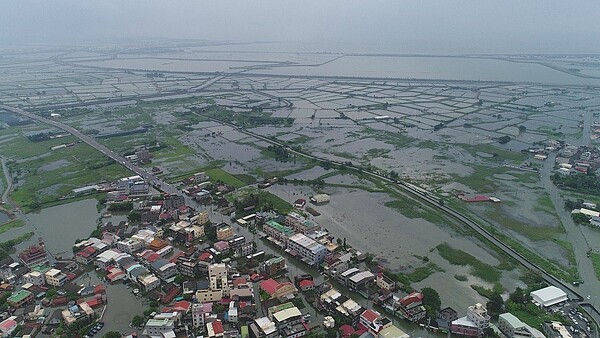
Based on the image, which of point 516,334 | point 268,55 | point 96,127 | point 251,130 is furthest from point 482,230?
point 268,55

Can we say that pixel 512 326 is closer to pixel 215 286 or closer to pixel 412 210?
pixel 412 210

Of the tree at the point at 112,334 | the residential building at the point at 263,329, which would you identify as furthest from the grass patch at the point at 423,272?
the tree at the point at 112,334

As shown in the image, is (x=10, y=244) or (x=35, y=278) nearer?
(x=35, y=278)

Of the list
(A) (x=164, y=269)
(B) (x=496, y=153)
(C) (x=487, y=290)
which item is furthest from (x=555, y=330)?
(B) (x=496, y=153)

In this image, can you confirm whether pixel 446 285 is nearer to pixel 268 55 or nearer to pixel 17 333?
pixel 17 333

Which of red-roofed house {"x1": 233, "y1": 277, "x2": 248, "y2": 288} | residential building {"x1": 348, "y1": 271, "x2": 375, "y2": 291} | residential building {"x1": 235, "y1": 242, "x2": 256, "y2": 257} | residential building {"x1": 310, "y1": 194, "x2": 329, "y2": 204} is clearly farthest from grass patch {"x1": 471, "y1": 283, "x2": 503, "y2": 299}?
residential building {"x1": 310, "y1": 194, "x2": 329, "y2": 204}

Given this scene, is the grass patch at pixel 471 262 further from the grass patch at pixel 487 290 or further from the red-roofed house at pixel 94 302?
the red-roofed house at pixel 94 302

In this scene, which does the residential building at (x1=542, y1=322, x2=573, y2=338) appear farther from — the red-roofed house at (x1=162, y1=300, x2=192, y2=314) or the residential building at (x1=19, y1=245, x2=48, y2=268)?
the residential building at (x1=19, y1=245, x2=48, y2=268)
